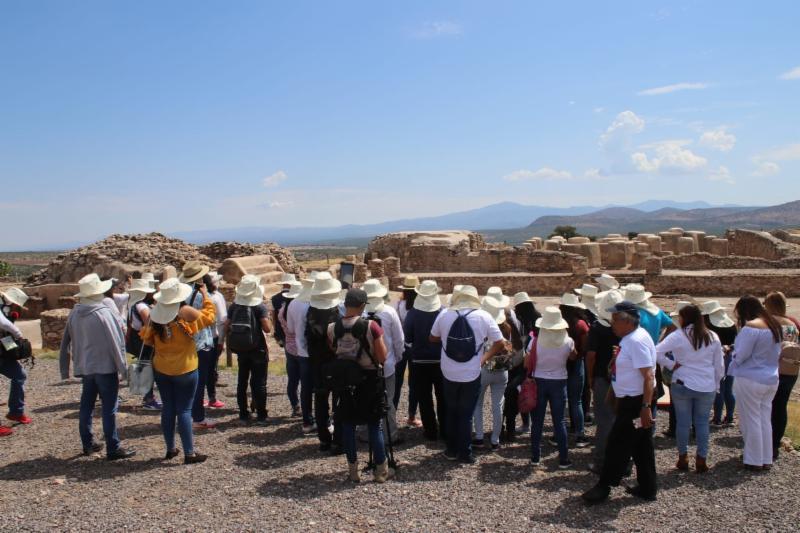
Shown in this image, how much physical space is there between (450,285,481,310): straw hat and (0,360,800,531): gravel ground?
1627mm

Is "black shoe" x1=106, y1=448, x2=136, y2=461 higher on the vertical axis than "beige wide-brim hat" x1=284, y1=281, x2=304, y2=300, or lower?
lower

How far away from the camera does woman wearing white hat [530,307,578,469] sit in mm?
6105

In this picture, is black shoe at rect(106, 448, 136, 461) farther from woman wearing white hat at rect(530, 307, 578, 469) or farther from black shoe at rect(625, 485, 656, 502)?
black shoe at rect(625, 485, 656, 502)

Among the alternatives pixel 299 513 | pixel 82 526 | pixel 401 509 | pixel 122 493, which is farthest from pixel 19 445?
pixel 401 509

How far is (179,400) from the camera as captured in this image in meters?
5.98

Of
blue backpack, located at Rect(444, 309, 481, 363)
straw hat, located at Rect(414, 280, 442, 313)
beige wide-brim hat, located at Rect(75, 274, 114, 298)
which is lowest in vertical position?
blue backpack, located at Rect(444, 309, 481, 363)

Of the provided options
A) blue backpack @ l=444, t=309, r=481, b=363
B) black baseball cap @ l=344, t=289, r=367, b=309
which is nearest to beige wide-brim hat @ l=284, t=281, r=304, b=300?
black baseball cap @ l=344, t=289, r=367, b=309

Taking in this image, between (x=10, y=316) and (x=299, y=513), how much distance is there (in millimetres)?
5134

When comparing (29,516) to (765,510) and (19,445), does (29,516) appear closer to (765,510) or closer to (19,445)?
(19,445)

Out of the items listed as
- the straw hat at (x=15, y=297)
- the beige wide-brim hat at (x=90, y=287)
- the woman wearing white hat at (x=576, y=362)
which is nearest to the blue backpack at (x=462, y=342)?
the woman wearing white hat at (x=576, y=362)

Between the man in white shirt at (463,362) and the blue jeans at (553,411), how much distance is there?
0.62m

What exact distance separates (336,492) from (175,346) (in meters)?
2.08

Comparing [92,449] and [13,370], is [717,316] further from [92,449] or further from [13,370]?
[13,370]

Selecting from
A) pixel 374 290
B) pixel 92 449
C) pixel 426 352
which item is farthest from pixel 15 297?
pixel 426 352
